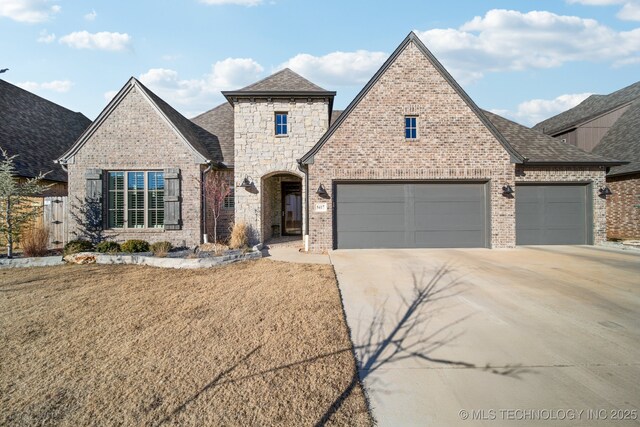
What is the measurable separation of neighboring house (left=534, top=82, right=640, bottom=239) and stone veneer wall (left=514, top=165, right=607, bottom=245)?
274 centimetres

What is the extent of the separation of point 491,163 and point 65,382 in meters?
Answer: 12.4

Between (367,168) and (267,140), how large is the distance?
4553mm

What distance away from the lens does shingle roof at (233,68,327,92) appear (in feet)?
42.0

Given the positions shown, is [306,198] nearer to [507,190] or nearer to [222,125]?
[222,125]

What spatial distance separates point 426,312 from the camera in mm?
5027

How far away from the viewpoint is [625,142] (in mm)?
15508

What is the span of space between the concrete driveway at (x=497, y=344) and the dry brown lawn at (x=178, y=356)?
1.44 ft

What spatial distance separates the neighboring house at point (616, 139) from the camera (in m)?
13.9

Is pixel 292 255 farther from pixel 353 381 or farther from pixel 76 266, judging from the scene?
pixel 353 381

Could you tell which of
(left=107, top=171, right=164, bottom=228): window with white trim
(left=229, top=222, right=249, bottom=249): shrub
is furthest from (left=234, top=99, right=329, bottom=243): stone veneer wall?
(left=107, top=171, right=164, bottom=228): window with white trim

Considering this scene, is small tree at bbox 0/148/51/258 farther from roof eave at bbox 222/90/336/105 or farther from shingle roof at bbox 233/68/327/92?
shingle roof at bbox 233/68/327/92

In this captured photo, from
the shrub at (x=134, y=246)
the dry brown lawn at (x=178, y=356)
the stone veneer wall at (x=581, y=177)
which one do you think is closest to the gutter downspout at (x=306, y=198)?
the dry brown lawn at (x=178, y=356)

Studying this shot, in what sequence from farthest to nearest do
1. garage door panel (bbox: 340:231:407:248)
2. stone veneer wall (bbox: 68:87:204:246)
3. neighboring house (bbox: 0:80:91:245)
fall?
neighboring house (bbox: 0:80:91:245)
stone veneer wall (bbox: 68:87:204:246)
garage door panel (bbox: 340:231:407:248)

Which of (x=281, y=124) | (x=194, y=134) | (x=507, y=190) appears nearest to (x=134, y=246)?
(x=194, y=134)
